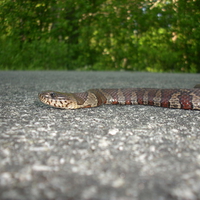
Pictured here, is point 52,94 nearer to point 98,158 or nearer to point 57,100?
point 57,100

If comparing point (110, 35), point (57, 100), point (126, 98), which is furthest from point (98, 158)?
point (110, 35)

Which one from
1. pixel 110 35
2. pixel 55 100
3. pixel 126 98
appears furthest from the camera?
pixel 110 35

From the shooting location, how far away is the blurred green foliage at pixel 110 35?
37.9ft

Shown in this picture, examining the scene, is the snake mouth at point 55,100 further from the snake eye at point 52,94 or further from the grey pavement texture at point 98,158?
the grey pavement texture at point 98,158

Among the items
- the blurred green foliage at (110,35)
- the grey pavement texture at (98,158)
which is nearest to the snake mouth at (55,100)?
the grey pavement texture at (98,158)

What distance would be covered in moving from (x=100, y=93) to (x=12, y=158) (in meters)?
2.29

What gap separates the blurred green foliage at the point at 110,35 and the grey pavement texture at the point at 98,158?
30.5 feet

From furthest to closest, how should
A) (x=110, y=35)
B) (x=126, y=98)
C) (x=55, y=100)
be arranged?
(x=110, y=35) < (x=126, y=98) < (x=55, y=100)

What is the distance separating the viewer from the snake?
2982mm

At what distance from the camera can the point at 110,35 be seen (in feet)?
44.7

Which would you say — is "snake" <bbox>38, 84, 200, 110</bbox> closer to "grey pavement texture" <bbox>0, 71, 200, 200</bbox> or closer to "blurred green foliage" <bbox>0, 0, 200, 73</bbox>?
"grey pavement texture" <bbox>0, 71, 200, 200</bbox>

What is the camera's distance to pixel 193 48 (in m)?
12.4

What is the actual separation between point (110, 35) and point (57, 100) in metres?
11.3

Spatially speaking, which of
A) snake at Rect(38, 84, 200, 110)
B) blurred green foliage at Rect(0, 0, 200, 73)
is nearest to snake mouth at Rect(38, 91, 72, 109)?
snake at Rect(38, 84, 200, 110)
